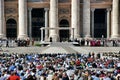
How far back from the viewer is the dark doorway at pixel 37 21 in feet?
288

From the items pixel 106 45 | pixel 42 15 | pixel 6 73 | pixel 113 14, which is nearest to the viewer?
pixel 6 73

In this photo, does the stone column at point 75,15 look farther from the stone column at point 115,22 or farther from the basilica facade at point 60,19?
the stone column at point 115,22

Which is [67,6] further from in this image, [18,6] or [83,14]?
[18,6]

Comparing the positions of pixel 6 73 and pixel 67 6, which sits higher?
pixel 67 6

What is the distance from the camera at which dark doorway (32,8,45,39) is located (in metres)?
87.8

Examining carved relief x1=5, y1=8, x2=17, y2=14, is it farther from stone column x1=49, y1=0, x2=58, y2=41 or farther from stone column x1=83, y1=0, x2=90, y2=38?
stone column x1=83, y1=0, x2=90, y2=38

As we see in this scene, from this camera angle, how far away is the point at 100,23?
88.0 meters

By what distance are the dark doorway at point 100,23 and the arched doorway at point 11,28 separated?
616 inches

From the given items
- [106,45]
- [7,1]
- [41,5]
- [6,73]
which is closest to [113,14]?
[106,45]

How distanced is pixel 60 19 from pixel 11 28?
9.65m

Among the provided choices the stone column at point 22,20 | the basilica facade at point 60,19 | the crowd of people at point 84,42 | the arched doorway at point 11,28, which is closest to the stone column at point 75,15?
the basilica facade at point 60,19

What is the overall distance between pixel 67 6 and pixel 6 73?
195 feet

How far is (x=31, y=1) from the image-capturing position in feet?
288

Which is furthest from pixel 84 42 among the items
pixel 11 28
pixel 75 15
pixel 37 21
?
pixel 11 28
